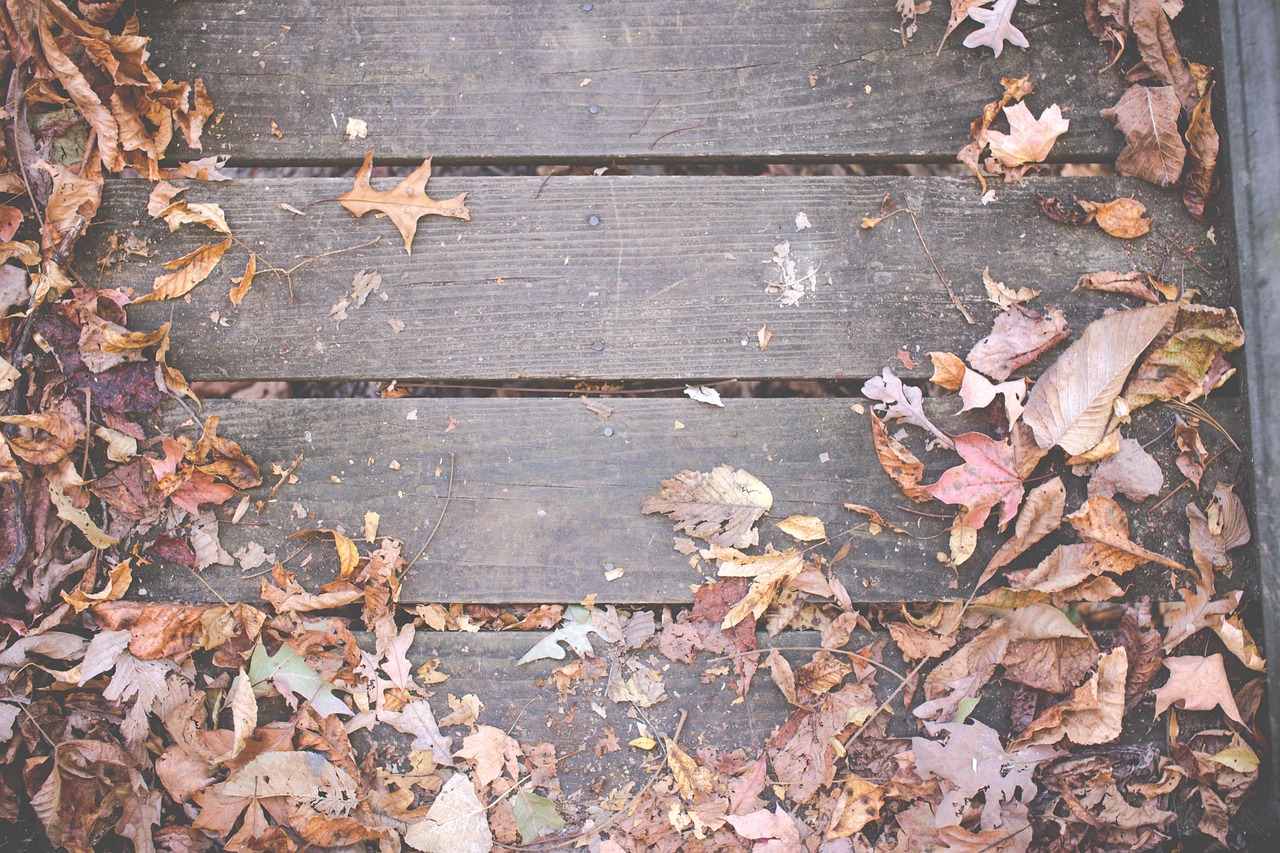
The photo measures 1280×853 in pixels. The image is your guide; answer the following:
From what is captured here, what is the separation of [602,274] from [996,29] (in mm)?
1147

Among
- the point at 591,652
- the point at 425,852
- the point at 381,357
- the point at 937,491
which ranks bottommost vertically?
the point at 425,852

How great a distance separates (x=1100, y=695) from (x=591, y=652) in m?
1.22

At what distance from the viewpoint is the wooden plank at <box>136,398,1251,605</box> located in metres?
1.89

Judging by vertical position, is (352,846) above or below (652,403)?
below

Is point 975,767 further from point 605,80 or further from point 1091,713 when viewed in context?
point 605,80

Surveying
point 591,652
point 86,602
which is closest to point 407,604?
point 591,652

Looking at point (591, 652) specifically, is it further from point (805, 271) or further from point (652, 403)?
point (805, 271)

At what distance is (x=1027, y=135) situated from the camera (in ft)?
6.26

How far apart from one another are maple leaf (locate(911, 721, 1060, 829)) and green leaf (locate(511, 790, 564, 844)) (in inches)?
35.0

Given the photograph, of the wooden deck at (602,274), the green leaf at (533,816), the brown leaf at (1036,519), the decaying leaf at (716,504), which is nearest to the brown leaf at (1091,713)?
the wooden deck at (602,274)

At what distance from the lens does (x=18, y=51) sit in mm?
1841

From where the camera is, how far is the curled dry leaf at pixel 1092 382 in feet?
5.97

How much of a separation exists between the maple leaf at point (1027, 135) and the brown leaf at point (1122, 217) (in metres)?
0.17

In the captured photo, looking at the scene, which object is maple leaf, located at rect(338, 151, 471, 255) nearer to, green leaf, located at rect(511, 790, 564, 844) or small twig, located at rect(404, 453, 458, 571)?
small twig, located at rect(404, 453, 458, 571)
